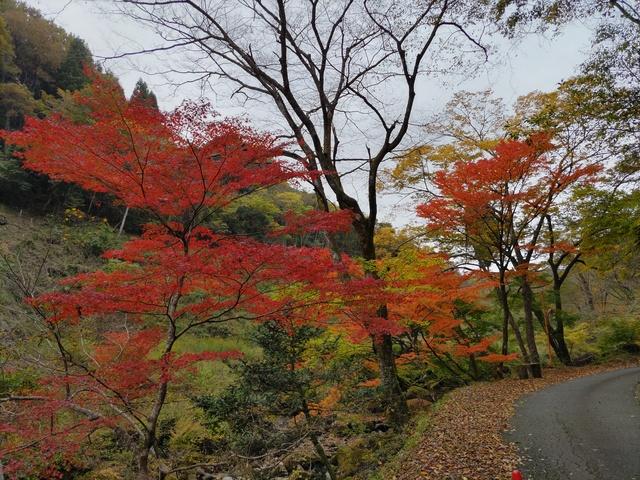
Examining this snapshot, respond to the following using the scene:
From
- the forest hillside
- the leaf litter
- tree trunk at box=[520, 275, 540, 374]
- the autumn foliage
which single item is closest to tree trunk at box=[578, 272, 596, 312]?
the forest hillside

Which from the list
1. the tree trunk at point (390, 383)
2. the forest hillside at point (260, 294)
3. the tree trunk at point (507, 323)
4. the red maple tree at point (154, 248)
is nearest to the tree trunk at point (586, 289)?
the forest hillside at point (260, 294)

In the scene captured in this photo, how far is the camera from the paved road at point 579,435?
448cm

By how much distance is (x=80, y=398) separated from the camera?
5.55m

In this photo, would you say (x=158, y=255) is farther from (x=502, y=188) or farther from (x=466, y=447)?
(x=502, y=188)

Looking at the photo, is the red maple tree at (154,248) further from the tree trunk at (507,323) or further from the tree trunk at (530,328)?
the tree trunk at (530,328)

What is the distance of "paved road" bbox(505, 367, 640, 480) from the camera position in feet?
14.7

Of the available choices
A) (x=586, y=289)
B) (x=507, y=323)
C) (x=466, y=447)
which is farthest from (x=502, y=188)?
(x=586, y=289)

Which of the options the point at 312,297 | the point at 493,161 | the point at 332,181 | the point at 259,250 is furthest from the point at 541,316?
the point at 259,250

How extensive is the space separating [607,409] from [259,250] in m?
8.08

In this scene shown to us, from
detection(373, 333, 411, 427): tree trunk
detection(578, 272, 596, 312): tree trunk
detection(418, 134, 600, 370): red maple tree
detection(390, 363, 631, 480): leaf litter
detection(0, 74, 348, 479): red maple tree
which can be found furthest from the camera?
detection(578, 272, 596, 312): tree trunk

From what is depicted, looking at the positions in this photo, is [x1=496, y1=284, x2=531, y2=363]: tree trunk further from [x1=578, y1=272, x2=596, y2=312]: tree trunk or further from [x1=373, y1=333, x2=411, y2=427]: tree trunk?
[x1=578, y1=272, x2=596, y2=312]: tree trunk

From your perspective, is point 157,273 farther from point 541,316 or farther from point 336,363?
point 541,316

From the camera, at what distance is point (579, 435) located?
5.78 m

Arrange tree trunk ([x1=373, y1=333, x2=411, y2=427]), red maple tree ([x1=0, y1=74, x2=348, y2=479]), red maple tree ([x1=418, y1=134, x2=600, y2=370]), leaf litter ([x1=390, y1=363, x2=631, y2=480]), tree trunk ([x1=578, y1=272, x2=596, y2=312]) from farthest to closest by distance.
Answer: tree trunk ([x1=578, y1=272, x2=596, y2=312]) → red maple tree ([x1=418, y1=134, x2=600, y2=370]) → tree trunk ([x1=373, y1=333, x2=411, y2=427]) → leaf litter ([x1=390, y1=363, x2=631, y2=480]) → red maple tree ([x1=0, y1=74, x2=348, y2=479])
